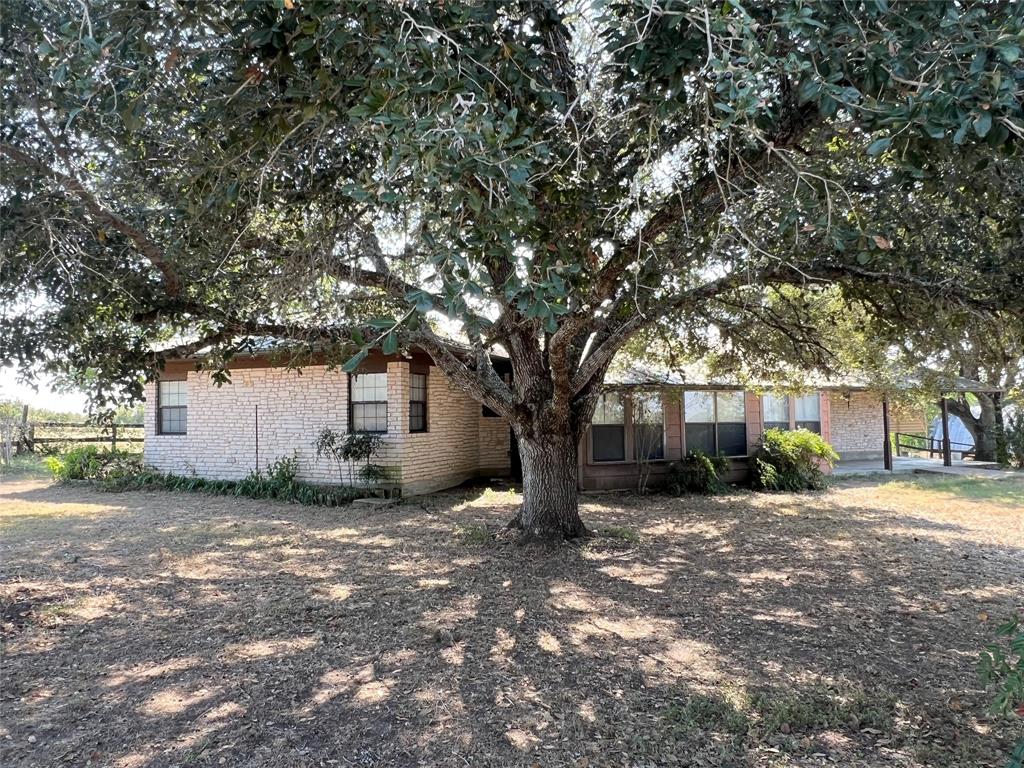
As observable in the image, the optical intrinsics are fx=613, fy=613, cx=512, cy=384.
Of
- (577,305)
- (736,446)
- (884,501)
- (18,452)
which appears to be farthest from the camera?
(18,452)

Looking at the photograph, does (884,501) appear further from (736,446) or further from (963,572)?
(963,572)

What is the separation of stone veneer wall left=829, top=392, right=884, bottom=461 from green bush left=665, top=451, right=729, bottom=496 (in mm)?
8688

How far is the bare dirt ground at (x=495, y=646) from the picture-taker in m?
3.25

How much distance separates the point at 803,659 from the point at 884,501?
931cm

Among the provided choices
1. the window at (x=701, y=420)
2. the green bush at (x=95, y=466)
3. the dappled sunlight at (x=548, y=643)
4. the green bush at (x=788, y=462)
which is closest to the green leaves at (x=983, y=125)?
the dappled sunlight at (x=548, y=643)

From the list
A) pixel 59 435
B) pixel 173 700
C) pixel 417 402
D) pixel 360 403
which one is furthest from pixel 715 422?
pixel 59 435

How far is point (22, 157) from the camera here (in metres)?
4.65

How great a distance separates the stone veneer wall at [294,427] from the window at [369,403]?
0.67 ft

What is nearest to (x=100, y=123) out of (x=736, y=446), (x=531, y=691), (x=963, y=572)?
(x=531, y=691)

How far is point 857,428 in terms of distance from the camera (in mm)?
20625

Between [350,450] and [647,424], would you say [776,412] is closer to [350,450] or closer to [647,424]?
[647,424]

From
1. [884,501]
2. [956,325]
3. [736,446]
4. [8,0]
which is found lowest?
[884,501]

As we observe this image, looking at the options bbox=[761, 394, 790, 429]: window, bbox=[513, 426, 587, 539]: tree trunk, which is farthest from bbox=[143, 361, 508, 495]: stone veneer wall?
bbox=[761, 394, 790, 429]: window

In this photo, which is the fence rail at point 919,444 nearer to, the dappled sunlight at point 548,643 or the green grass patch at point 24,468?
the dappled sunlight at point 548,643
